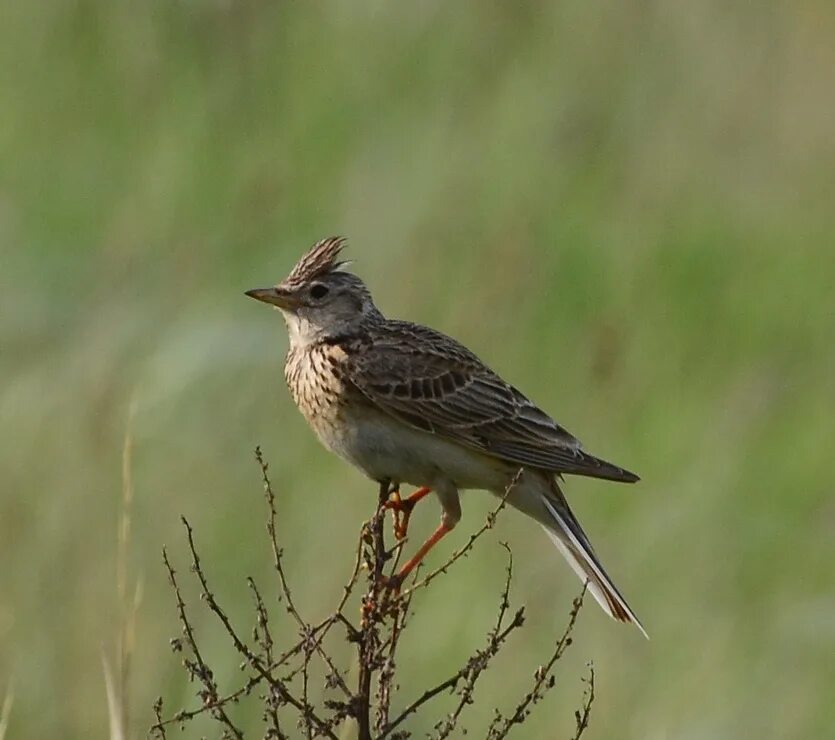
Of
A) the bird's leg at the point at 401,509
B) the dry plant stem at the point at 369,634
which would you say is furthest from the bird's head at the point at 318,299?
the dry plant stem at the point at 369,634

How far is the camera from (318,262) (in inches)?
264

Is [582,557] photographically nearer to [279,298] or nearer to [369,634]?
[279,298]

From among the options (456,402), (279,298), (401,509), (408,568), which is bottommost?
(408,568)

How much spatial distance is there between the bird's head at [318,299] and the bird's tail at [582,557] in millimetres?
894

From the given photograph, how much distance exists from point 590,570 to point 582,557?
5 centimetres

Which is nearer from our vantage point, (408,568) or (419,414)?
(408,568)

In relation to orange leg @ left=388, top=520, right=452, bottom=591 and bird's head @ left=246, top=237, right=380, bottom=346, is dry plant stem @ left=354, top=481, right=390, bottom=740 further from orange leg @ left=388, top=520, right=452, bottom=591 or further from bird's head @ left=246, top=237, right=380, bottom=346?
bird's head @ left=246, top=237, right=380, bottom=346

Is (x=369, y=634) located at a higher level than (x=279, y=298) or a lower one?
lower

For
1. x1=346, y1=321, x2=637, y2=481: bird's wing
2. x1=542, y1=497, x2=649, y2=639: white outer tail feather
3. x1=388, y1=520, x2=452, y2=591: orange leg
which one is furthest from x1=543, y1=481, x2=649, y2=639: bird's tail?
x1=388, y1=520, x2=452, y2=591: orange leg

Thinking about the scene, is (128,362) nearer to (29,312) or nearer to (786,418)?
(29,312)

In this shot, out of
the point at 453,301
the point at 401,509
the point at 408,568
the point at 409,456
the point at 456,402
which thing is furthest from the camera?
the point at 453,301

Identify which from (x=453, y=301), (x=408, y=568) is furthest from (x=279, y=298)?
(x=453, y=301)

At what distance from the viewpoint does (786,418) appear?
31.0ft

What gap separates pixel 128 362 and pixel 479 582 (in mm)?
1596
